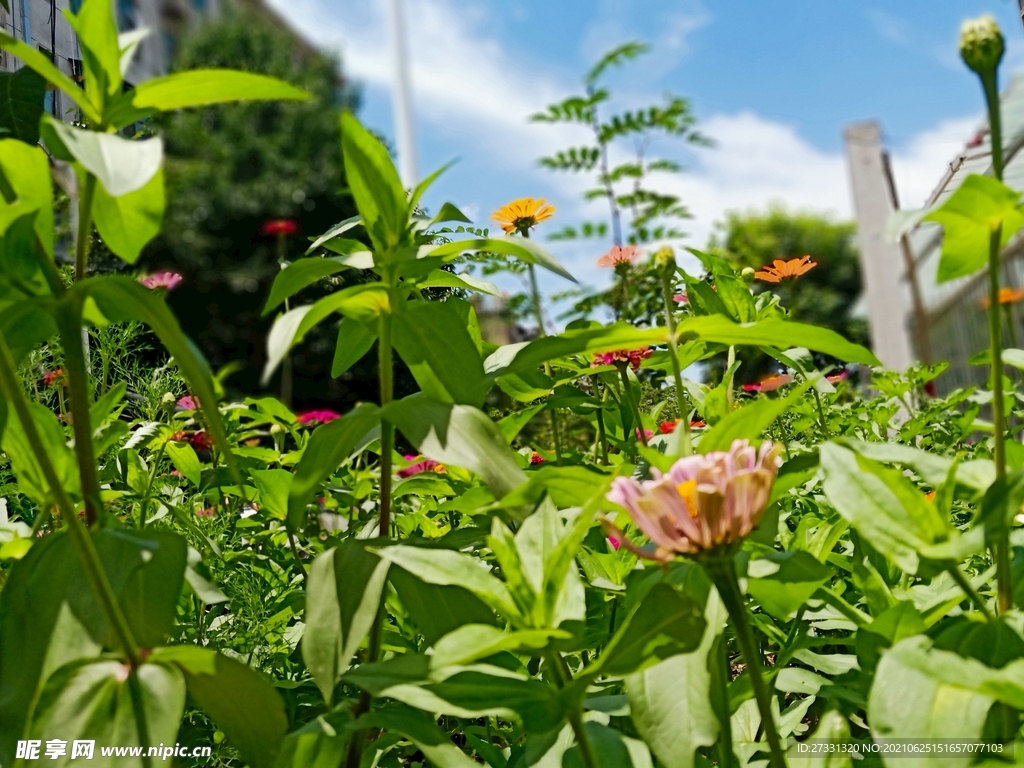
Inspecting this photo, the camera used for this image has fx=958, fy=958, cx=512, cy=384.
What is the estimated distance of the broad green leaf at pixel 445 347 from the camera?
0.55m

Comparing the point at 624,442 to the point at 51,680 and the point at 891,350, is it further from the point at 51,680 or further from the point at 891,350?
the point at 891,350

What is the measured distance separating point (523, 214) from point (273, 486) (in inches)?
15.9

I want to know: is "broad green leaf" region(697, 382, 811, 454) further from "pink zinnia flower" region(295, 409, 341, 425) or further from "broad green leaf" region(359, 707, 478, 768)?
"pink zinnia flower" region(295, 409, 341, 425)

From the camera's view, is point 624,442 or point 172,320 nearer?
point 172,320

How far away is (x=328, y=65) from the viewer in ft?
47.9

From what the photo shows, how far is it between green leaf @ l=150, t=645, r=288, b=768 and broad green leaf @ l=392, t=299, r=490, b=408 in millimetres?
183

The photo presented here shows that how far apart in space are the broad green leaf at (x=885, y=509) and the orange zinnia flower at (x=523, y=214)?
0.60 m

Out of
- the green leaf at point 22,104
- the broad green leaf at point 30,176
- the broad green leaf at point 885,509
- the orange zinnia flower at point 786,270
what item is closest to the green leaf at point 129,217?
the broad green leaf at point 30,176

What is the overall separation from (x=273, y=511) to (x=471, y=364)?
348 mm

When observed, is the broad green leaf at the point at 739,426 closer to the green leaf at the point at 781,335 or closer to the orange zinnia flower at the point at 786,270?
the green leaf at the point at 781,335

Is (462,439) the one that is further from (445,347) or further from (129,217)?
(129,217)

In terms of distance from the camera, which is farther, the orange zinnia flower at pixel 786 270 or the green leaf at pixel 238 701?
the orange zinnia flower at pixel 786 270

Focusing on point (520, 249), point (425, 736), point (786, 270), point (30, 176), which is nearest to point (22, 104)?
point (30, 176)

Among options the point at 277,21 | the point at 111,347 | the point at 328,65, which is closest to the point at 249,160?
the point at 328,65
